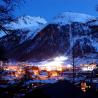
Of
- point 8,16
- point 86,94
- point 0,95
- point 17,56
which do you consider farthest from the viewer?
point 17,56

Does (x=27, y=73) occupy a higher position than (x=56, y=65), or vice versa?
(x=56, y=65)

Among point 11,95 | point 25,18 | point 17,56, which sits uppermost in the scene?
point 17,56

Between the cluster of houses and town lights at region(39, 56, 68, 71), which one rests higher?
town lights at region(39, 56, 68, 71)

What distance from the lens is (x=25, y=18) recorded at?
36.0 feet

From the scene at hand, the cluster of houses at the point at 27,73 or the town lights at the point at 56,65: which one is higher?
the town lights at the point at 56,65

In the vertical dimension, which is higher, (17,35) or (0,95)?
(17,35)

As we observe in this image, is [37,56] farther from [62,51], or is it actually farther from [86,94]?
[86,94]

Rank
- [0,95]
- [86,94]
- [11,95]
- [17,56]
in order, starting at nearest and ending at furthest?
[86,94] → [0,95] → [11,95] → [17,56]

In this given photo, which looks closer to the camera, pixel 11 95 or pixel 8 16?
pixel 8 16

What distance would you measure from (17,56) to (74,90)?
16655 cm

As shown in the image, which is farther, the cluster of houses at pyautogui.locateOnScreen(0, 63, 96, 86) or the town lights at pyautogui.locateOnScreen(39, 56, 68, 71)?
the town lights at pyautogui.locateOnScreen(39, 56, 68, 71)

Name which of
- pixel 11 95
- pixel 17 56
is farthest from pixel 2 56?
pixel 17 56

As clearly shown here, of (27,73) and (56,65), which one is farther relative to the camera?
(56,65)

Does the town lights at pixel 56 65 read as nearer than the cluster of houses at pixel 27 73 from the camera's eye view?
No
